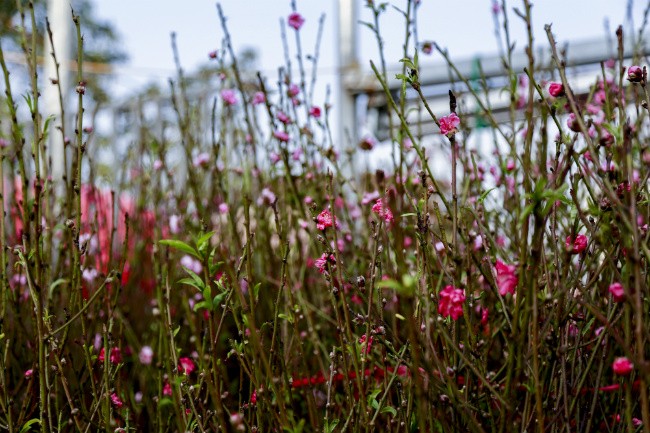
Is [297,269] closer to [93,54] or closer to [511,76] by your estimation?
[511,76]

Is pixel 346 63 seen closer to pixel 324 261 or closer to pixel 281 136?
pixel 281 136

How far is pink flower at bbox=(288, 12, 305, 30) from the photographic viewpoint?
1914mm

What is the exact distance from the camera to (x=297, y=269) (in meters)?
2.10

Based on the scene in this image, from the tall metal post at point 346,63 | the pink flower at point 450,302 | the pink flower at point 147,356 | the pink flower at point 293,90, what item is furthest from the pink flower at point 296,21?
the tall metal post at point 346,63

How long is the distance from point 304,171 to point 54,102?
450 cm

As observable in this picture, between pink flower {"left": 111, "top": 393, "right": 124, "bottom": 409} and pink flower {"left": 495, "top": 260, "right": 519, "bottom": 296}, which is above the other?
pink flower {"left": 495, "top": 260, "right": 519, "bottom": 296}

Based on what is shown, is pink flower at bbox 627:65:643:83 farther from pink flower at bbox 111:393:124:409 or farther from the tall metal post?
the tall metal post

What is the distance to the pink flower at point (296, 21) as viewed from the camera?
1.91m

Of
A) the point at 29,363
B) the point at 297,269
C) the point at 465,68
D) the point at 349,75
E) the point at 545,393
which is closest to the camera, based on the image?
the point at 545,393

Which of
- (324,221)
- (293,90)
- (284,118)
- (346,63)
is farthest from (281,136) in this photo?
(346,63)

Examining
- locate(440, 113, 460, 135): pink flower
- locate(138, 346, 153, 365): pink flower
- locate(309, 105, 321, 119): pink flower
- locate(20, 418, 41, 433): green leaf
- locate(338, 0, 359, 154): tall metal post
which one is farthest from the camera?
locate(338, 0, 359, 154): tall metal post

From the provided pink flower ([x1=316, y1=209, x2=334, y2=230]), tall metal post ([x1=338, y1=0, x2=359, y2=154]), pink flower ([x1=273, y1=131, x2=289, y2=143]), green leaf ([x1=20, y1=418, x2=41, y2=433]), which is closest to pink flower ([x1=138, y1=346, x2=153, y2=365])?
green leaf ([x1=20, y1=418, x2=41, y2=433])

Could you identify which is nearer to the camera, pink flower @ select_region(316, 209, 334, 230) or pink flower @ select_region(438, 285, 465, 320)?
pink flower @ select_region(438, 285, 465, 320)

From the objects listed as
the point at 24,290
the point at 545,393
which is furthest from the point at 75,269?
the point at 545,393
